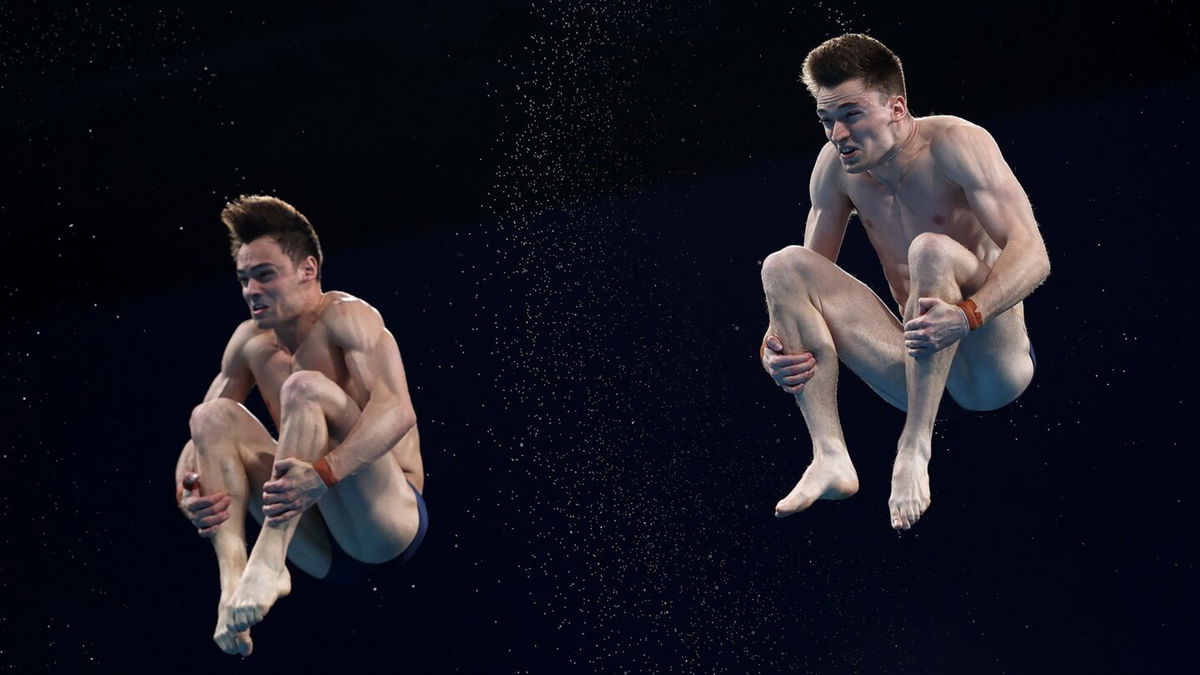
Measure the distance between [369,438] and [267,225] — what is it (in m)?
0.58

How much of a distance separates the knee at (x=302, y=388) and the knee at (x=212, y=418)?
0.15 m

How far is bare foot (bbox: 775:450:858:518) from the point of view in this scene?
2.95m

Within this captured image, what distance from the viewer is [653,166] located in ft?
14.2

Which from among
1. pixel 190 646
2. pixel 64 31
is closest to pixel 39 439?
pixel 190 646

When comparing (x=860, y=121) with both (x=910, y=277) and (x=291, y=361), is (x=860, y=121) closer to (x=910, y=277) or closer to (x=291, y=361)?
(x=910, y=277)

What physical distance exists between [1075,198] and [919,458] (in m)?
1.30

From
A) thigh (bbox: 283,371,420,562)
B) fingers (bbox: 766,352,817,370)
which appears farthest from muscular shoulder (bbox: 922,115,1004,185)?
thigh (bbox: 283,371,420,562)

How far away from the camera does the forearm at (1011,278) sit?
2.83 m

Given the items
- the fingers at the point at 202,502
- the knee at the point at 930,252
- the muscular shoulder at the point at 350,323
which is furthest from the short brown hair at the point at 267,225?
the knee at the point at 930,252

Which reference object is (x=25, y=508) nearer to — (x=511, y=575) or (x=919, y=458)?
(x=511, y=575)

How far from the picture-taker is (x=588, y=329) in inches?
169

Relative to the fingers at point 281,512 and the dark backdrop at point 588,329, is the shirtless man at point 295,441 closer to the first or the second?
the fingers at point 281,512

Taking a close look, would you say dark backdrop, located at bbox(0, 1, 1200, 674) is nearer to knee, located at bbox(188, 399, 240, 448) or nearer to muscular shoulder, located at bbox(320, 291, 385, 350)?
muscular shoulder, located at bbox(320, 291, 385, 350)

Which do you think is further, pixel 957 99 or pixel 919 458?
pixel 957 99
